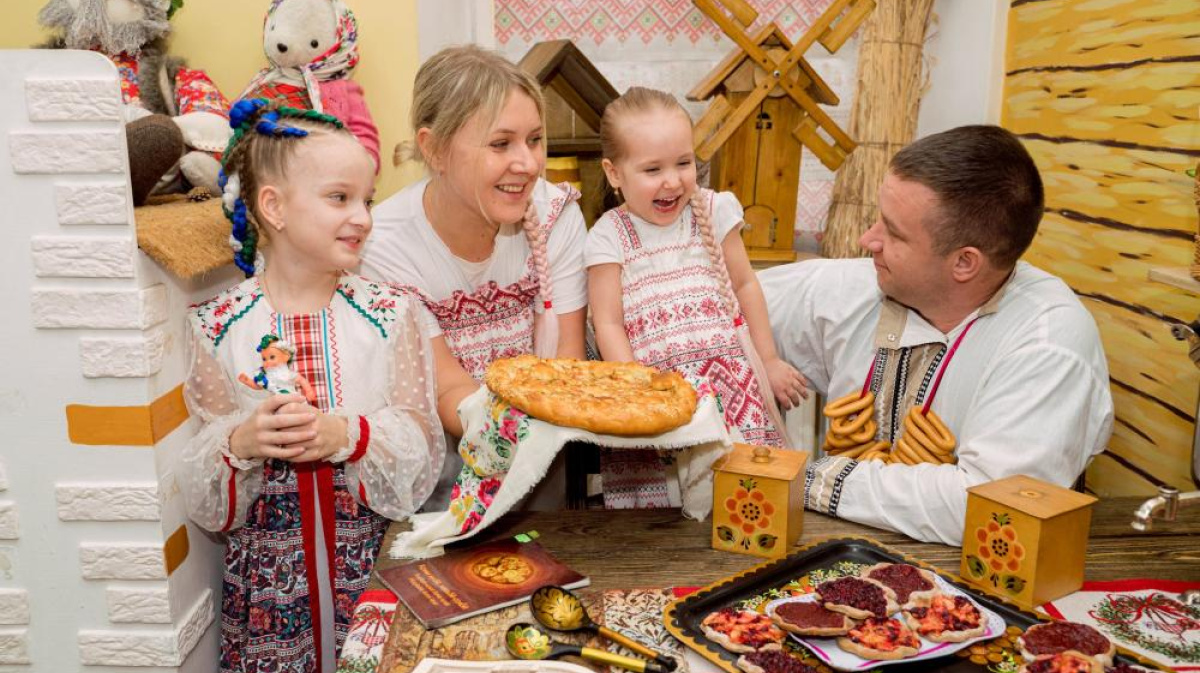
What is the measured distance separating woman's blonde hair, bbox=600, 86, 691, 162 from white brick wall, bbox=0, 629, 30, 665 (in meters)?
1.57

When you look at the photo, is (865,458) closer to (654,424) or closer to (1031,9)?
(654,424)

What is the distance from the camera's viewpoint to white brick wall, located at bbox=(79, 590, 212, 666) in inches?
69.4

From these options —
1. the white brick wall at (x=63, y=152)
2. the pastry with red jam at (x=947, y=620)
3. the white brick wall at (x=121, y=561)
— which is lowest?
the white brick wall at (x=121, y=561)

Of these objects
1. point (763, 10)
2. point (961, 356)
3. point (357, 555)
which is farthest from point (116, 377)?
point (763, 10)

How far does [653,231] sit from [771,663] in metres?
1.24

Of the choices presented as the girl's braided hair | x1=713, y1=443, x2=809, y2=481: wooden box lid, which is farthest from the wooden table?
the girl's braided hair

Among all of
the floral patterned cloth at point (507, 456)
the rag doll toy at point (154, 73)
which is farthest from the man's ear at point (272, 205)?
the rag doll toy at point (154, 73)

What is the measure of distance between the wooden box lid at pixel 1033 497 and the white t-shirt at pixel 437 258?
1.06 metres

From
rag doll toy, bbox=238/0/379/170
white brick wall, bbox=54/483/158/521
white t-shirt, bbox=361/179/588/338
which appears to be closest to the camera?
white brick wall, bbox=54/483/158/521

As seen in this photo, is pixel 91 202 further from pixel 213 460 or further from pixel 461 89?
pixel 461 89

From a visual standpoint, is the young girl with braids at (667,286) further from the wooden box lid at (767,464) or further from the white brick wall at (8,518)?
the white brick wall at (8,518)

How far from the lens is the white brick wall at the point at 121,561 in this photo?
5.65ft

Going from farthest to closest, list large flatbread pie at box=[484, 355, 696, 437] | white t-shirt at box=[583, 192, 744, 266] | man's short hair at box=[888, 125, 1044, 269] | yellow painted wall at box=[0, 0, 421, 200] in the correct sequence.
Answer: yellow painted wall at box=[0, 0, 421, 200]
white t-shirt at box=[583, 192, 744, 266]
man's short hair at box=[888, 125, 1044, 269]
large flatbread pie at box=[484, 355, 696, 437]

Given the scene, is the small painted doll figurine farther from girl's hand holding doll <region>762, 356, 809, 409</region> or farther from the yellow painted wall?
the yellow painted wall
